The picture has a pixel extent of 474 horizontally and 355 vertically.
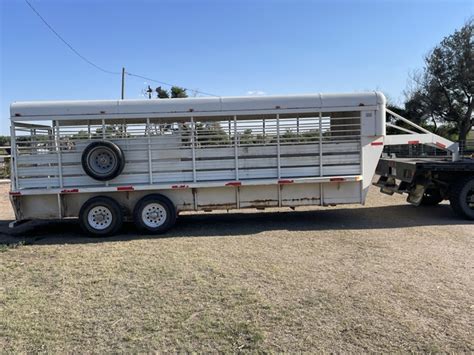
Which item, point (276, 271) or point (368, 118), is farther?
point (368, 118)

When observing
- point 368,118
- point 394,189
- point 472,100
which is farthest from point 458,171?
point 472,100

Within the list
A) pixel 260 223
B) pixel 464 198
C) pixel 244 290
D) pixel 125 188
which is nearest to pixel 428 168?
pixel 464 198

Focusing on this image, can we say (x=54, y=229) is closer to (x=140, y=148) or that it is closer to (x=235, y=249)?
(x=140, y=148)

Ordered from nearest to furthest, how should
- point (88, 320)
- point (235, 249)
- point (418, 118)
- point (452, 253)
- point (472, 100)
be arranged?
point (88, 320), point (452, 253), point (235, 249), point (472, 100), point (418, 118)

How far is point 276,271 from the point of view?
18.6 feet

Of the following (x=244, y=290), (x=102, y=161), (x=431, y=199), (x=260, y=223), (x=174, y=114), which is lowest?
(x=244, y=290)

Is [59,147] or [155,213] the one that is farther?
[155,213]

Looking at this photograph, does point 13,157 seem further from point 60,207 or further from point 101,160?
point 101,160

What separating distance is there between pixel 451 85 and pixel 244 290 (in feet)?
125

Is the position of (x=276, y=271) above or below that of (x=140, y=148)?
below

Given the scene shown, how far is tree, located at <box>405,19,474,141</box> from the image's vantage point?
1417 inches

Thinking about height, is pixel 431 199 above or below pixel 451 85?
below

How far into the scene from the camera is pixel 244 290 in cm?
495

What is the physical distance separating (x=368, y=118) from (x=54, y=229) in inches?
272
